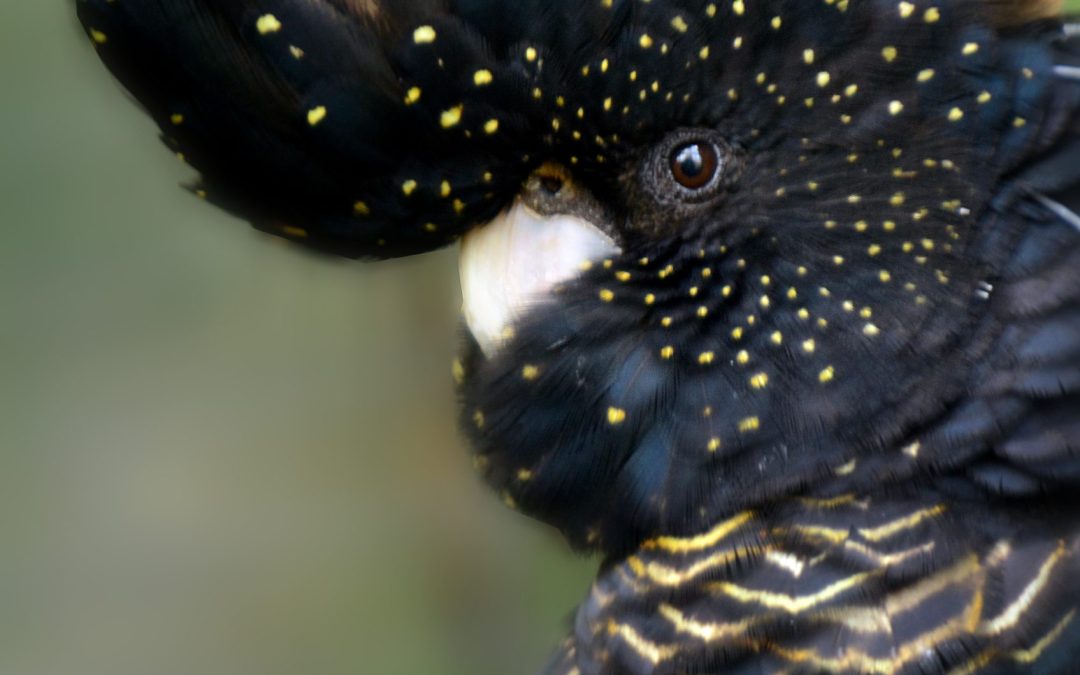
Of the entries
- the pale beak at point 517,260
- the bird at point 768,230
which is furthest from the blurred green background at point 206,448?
the bird at point 768,230

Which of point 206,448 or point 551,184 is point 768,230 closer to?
point 551,184

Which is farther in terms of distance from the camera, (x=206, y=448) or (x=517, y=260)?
(x=206, y=448)

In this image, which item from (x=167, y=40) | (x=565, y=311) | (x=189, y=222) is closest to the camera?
(x=167, y=40)

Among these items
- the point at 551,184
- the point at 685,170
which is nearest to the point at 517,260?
the point at 551,184

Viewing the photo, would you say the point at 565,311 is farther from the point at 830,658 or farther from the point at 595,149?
the point at 830,658

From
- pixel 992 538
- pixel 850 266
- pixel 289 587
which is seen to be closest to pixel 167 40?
pixel 850 266

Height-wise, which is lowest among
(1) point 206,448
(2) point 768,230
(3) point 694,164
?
(2) point 768,230

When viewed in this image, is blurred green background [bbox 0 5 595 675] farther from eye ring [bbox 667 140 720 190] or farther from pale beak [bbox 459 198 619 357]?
eye ring [bbox 667 140 720 190]
